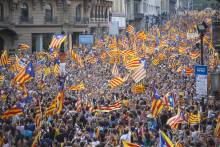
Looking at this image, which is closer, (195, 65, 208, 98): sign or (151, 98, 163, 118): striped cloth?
(151, 98, 163, 118): striped cloth

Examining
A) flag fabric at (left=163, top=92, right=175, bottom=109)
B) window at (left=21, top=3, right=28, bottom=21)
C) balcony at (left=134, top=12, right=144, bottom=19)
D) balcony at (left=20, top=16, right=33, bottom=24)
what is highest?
balcony at (left=134, top=12, right=144, bottom=19)

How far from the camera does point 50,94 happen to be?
26.2 m

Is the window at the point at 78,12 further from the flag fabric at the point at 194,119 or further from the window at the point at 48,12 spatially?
the flag fabric at the point at 194,119

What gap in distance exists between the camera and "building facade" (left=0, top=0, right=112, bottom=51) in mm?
52344

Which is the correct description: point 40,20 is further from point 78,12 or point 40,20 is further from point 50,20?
point 78,12

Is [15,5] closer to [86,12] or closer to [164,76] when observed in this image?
[86,12]

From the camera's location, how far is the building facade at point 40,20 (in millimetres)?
52344

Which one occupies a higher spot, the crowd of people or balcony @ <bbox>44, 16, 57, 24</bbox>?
balcony @ <bbox>44, 16, 57, 24</bbox>

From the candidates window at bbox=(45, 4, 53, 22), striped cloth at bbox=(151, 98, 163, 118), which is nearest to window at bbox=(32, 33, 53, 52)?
window at bbox=(45, 4, 53, 22)

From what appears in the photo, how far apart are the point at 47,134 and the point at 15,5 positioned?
123 feet

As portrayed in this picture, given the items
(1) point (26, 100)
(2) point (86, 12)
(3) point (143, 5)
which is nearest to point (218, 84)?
(1) point (26, 100)

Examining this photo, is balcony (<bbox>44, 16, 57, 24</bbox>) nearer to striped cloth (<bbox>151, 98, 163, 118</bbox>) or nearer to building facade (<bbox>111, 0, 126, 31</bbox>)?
building facade (<bbox>111, 0, 126, 31</bbox>)

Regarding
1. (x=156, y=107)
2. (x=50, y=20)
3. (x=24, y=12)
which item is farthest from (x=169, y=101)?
(x=50, y=20)

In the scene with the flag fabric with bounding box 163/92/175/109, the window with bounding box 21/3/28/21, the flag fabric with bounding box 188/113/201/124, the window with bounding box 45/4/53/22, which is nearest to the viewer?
the flag fabric with bounding box 188/113/201/124
